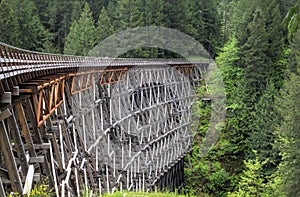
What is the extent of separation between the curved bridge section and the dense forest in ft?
9.09

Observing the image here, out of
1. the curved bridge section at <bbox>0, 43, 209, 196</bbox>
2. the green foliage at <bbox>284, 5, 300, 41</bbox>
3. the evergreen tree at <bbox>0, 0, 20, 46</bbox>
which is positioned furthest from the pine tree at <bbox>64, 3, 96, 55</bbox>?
the green foliage at <bbox>284, 5, 300, 41</bbox>

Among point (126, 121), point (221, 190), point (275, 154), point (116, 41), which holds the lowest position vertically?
point (221, 190)

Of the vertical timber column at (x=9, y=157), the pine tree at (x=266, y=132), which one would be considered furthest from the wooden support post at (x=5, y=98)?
the pine tree at (x=266, y=132)

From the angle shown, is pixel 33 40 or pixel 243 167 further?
pixel 33 40

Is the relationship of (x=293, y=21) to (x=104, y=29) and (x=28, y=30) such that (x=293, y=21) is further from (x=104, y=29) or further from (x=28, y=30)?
(x=104, y=29)

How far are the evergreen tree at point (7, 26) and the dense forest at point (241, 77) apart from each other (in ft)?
0.14

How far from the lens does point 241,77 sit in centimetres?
3138

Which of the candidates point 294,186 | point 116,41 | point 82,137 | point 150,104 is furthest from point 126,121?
point 116,41

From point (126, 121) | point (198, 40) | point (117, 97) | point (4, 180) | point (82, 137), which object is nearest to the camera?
point (4, 180)

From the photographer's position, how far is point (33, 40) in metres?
41.6

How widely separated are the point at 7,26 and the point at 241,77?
2084 cm

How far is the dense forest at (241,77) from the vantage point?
21.4 m

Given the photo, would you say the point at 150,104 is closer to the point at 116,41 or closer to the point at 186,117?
the point at 186,117

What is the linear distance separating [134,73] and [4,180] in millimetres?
17895
